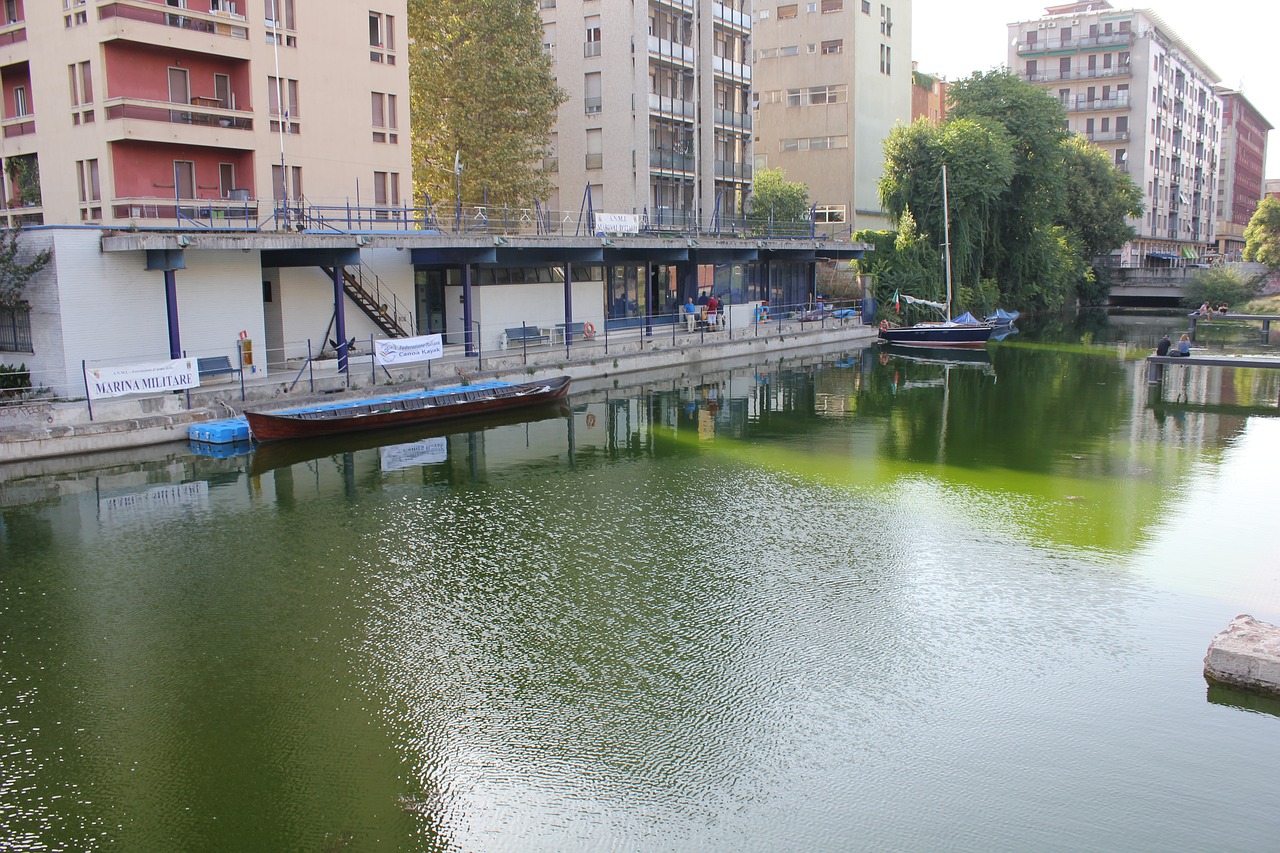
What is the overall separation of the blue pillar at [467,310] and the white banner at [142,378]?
11.5 meters

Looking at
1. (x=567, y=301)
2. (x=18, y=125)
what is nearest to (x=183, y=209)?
(x=18, y=125)

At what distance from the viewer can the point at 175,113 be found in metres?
37.3

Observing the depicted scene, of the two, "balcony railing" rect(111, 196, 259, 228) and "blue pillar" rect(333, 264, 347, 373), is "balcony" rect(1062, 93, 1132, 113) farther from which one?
"blue pillar" rect(333, 264, 347, 373)

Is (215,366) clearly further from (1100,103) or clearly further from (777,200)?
(1100,103)

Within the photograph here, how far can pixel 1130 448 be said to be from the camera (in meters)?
28.9

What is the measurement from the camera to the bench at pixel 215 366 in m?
31.2

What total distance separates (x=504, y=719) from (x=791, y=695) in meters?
3.70

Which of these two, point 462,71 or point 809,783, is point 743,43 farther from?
point 809,783

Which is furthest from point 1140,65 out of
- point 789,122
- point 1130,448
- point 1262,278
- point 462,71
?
point 1130,448

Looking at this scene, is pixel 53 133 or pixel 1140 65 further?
pixel 1140 65

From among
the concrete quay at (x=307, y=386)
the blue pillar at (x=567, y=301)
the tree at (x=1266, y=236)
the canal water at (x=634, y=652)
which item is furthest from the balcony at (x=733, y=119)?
the canal water at (x=634, y=652)

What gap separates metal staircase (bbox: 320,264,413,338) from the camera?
122 ft

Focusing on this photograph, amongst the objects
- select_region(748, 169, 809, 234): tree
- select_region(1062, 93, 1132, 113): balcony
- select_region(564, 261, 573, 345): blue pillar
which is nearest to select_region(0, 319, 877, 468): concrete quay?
select_region(564, 261, 573, 345): blue pillar

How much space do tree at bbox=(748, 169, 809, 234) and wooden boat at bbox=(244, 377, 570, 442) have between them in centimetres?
3588
